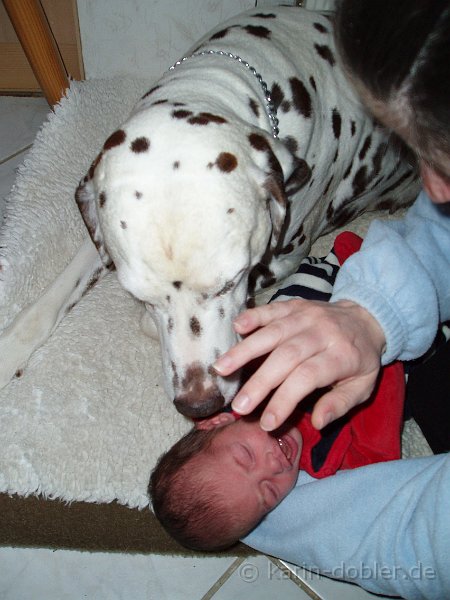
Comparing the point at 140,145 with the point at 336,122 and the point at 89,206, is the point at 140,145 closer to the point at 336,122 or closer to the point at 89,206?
the point at 89,206

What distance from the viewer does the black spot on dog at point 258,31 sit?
2.27m

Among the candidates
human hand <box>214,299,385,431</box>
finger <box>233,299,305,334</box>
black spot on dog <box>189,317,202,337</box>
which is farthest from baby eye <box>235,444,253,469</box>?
finger <box>233,299,305,334</box>

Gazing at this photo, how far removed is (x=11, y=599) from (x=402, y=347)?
5.38 ft

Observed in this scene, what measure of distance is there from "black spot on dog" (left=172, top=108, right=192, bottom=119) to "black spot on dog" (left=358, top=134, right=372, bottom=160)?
1.10 metres

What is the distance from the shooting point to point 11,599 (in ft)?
7.06

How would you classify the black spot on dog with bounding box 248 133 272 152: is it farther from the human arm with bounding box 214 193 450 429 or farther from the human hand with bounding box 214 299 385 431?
the human hand with bounding box 214 299 385 431

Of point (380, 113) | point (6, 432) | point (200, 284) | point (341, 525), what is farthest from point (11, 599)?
point (380, 113)

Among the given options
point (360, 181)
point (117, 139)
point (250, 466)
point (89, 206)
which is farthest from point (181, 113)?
point (360, 181)

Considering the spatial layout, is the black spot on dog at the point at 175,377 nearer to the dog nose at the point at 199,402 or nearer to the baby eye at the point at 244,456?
the dog nose at the point at 199,402

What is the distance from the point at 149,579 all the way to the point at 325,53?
6.86ft

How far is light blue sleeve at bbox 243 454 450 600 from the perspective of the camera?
1.37 meters

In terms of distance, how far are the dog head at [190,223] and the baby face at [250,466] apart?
199mm

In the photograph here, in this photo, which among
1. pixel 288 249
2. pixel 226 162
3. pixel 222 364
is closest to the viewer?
pixel 222 364

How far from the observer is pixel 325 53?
7.81 feet
